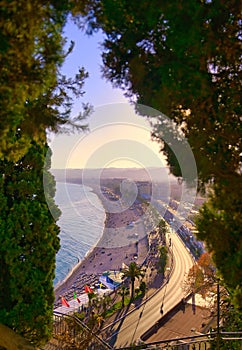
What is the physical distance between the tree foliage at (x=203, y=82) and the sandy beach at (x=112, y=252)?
25.3m

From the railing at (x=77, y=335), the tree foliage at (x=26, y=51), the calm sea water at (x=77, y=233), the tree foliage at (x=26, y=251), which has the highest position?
the tree foliage at (x=26, y=51)

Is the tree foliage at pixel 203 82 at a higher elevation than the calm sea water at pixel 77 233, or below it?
higher

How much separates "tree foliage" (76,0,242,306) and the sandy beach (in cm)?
2527

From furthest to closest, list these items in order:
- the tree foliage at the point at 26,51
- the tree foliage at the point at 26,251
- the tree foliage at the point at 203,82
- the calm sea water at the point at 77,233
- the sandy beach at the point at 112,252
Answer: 1. the calm sea water at the point at 77,233
2. the sandy beach at the point at 112,252
3. the tree foliage at the point at 26,251
4. the tree foliage at the point at 203,82
5. the tree foliage at the point at 26,51

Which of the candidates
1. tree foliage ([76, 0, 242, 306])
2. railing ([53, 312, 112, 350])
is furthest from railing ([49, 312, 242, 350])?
tree foliage ([76, 0, 242, 306])

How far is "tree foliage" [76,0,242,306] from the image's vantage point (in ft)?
11.2

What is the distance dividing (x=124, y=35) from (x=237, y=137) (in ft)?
4.90

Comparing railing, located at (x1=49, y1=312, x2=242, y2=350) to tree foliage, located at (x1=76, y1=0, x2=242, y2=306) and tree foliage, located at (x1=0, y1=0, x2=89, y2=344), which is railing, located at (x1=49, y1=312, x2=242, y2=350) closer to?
tree foliage, located at (x1=0, y1=0, x2=89, y2=344)

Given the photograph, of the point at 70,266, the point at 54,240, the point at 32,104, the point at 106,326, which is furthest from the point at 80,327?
the point at 70,266

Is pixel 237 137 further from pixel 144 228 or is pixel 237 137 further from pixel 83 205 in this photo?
pixel 83 205

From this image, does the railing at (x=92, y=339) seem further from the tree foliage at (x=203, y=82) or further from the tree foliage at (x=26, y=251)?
the tree foliage at (x=203, y=82)

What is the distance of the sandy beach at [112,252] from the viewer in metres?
34.6

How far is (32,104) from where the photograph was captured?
4027 mm

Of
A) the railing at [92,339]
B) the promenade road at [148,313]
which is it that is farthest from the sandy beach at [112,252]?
the railing at [92,339]
